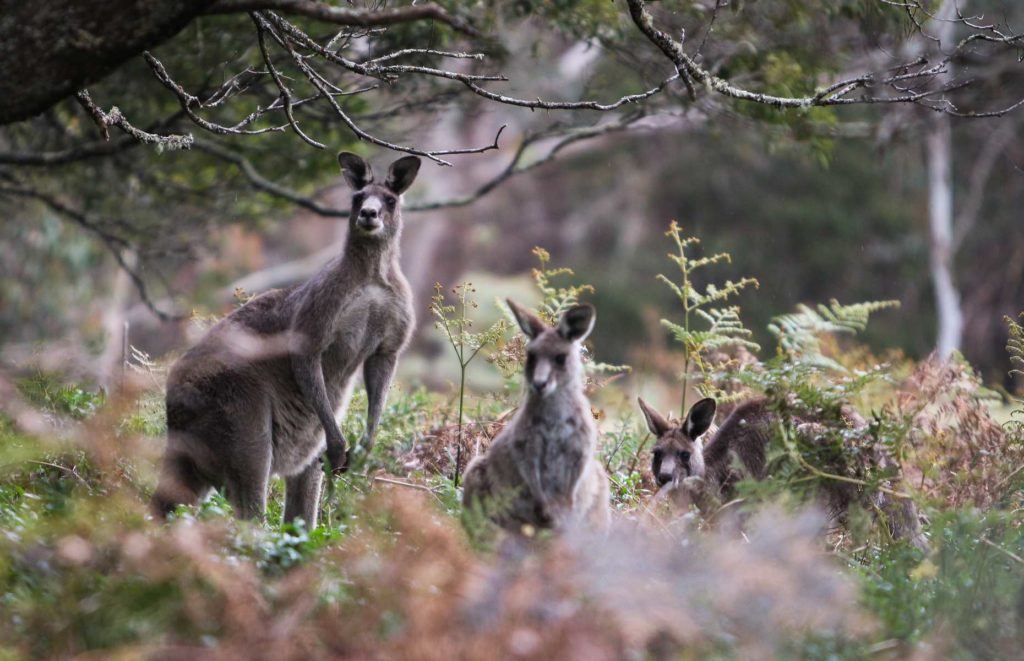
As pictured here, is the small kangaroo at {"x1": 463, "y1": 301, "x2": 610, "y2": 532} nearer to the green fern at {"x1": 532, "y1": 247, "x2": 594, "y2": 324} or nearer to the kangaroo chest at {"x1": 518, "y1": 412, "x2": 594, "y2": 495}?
the kangaroo chest at {"x1": 518, "y1": 412, "x2": 594, "y2": 495}

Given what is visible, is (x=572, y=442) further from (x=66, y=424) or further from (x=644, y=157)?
(x=644, y=157)

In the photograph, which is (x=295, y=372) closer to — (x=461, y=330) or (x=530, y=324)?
(x=461, y=330)

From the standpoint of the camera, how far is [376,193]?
707 cm

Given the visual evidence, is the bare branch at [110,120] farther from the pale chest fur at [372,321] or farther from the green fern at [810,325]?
the green fern at [810,325]

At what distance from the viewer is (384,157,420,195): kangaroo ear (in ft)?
23.0

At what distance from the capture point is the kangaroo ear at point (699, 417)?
22.7 ft

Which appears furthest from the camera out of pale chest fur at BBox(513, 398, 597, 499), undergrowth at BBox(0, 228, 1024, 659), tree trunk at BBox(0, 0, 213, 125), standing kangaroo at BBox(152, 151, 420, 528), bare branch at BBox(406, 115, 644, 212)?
bare branch at BBox(406, 115, 644, 212)

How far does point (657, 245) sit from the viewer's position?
31578mm

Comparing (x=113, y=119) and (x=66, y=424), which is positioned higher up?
(x=113, y=119)

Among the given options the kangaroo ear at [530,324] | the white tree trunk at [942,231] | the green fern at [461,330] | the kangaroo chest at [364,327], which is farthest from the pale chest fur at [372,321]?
the white tree trunk at [942,231]

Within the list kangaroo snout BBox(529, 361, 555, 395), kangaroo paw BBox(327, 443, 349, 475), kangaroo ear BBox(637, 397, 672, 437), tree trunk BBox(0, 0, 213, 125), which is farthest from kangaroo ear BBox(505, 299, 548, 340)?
tree trunk BBox(0, 0, 213, 125)

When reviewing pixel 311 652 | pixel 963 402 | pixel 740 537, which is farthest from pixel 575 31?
pixel 311 652

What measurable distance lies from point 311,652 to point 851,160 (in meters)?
27.9

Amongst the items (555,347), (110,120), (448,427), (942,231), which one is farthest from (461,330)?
(942,231)
